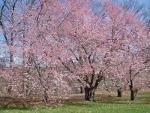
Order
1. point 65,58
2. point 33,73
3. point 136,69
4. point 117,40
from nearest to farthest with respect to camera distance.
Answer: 1. point 33,73
2. point 65,58
3. point 117,40
4. point 136,69

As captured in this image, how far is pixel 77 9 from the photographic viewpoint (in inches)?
1268

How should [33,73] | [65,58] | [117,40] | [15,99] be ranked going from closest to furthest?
[33,73], [15,99], [65,58], [117,40]

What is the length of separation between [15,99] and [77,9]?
8.17 metres

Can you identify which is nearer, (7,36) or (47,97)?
(47,97)

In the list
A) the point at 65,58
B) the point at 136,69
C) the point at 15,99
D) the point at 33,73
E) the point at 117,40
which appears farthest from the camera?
the point at 136,69

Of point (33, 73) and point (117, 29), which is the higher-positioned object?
point (117, 29)

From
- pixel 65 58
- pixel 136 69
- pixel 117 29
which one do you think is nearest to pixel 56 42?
pixel 65 58

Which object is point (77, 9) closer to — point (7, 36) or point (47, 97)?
point (7, 36)

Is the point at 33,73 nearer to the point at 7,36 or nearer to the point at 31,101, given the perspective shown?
the point at 31,101

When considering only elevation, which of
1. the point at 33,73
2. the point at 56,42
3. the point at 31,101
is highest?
the point at 56,42

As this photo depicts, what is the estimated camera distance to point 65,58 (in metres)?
31.3

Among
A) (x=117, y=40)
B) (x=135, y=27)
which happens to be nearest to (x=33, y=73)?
(x=117, y=40)

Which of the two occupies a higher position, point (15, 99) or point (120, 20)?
point (120, 20)

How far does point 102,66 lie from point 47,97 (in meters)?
6.21
